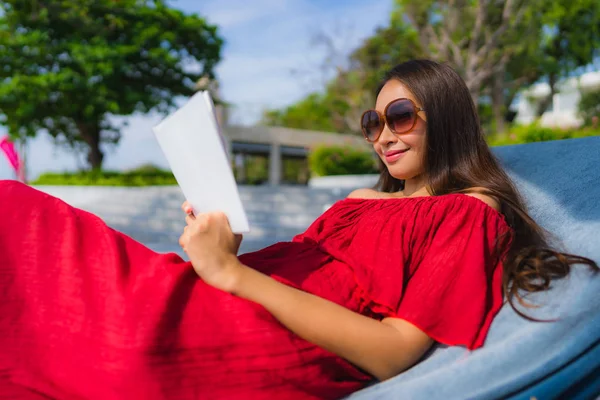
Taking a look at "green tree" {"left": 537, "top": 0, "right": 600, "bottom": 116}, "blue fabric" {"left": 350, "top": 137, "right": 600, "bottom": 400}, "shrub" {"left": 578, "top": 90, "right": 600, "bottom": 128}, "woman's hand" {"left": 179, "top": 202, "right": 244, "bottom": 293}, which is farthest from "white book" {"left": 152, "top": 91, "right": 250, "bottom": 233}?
"shrub" {"left": 578, "top": 90, "right": 600, "bottom": 128}

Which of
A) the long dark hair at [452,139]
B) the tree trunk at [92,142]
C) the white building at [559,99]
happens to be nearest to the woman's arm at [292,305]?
the long dark hair at [452,139]

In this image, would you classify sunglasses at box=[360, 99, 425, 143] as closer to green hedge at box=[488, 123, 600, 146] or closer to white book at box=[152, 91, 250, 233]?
white book at box=[152, 91, 250, 233]

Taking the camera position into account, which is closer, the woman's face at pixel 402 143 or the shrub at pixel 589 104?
the woman's face at pixel 402 143

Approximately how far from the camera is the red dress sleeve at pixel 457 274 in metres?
1.38

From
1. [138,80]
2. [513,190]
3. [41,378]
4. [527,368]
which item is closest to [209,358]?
[41,378]

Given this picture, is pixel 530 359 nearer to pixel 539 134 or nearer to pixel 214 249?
pixel 214 249

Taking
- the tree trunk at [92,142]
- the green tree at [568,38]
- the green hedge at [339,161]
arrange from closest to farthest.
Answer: the green hedge at [339,161] → the tree trunk at [92,142] → the green tree at [568,38]

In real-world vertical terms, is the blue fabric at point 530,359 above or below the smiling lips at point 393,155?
below

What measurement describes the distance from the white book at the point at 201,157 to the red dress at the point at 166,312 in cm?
20

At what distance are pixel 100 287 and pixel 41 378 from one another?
0.28m

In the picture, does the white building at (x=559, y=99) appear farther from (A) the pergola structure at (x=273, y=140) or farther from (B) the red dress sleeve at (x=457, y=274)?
(B) the red dress sleeve at (x=457, y=274)

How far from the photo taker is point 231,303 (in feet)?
4.39

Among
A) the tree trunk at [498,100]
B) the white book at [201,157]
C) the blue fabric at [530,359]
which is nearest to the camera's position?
the white book at [201,157]

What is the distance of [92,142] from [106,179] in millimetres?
2695
